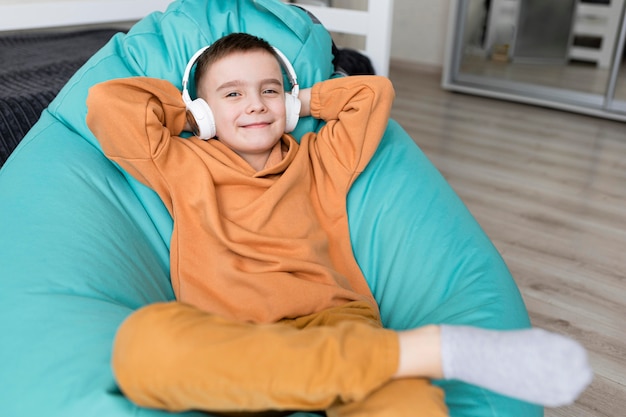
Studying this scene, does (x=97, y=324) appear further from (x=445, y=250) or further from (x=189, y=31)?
(x=189, y=31)

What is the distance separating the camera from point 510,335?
0.76m

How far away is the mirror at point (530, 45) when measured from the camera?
13.2 ft

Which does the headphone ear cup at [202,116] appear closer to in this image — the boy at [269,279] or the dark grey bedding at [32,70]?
the boy at [269,279]

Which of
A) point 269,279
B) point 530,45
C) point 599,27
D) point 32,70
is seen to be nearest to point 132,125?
point 269,279

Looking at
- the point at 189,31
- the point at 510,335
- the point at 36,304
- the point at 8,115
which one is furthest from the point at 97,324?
the point at 8,115

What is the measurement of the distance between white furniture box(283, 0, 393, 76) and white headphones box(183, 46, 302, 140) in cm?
105

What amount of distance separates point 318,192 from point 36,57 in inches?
56.0

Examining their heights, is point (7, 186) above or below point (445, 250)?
above

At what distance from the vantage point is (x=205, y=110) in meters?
1.20

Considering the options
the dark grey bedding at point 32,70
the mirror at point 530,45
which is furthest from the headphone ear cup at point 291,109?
the mirror at point 530,45

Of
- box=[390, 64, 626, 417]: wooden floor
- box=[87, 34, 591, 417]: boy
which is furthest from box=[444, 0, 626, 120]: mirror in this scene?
box=[87, 34, 591, 417]: boy

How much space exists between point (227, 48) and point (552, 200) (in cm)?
177

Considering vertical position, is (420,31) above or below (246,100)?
below

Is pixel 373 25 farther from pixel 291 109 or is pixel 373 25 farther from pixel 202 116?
pixel 202 116
